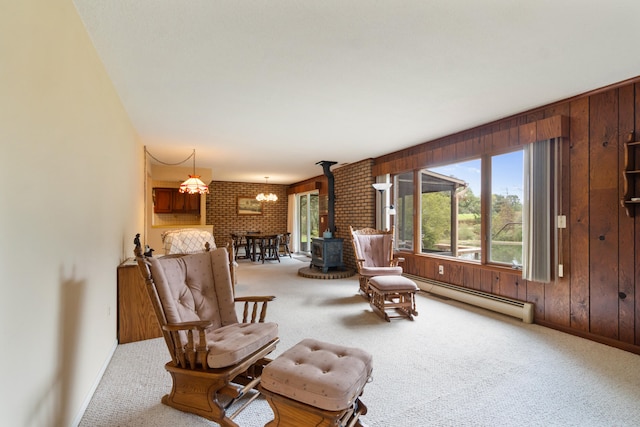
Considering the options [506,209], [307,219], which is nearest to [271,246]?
[307,219]

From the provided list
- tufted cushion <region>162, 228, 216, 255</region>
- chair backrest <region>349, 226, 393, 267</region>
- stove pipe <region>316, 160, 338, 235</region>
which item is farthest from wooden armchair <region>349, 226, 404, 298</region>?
tufted cushion <region>162, 228, 216, 255</region>

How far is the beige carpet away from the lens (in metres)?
1.81

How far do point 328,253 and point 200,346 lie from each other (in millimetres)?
4574

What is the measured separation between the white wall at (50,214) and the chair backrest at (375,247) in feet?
11.2

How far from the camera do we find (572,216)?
310cm

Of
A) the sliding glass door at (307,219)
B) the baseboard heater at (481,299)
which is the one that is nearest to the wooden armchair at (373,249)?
the baseboard heater at (481,299)

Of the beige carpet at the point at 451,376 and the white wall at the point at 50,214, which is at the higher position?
the white wall at the point at 50,214

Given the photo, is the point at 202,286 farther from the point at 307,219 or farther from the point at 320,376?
the point at 307,219

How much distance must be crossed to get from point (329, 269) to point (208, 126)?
12.4 feet

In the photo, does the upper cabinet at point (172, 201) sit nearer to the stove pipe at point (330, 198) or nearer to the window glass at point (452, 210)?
the stove pipe at point (330, 198)

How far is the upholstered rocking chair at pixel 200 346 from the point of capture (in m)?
1.73

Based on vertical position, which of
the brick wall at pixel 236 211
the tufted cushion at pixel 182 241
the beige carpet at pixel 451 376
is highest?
the brick wall at pixel 236 211

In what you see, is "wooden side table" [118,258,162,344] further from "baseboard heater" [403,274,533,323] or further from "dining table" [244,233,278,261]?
"dining table" [244,233,278,261]

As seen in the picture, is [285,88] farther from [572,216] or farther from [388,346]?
[572,216]
